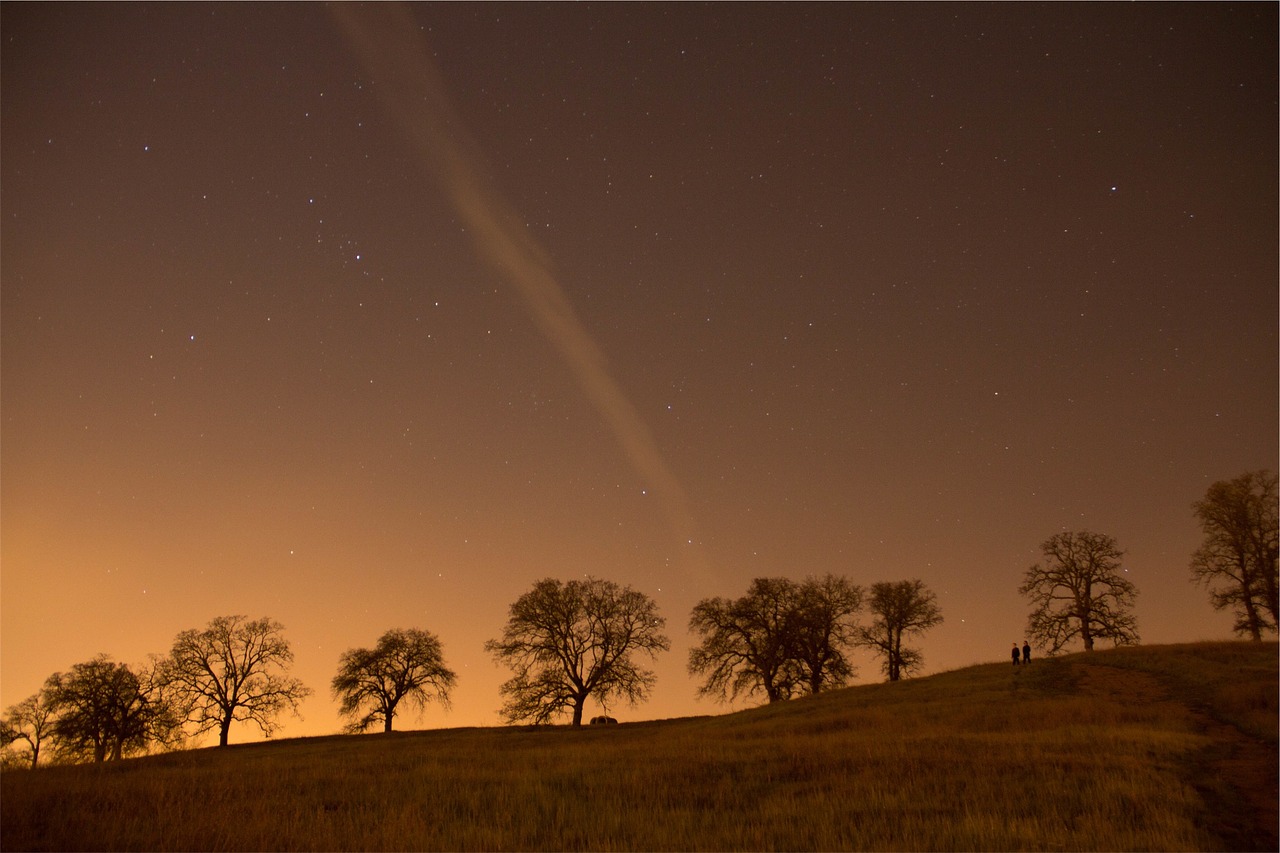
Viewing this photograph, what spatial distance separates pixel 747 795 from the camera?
1742cm

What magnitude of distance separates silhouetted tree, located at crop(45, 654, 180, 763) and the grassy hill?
145ft

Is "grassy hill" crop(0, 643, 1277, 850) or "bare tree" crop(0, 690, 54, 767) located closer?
"grassy hill" crop(0, 643, 1277, 850)

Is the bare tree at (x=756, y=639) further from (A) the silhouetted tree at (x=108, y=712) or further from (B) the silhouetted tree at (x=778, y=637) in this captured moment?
(A) the silhouetted tree at (x=108, y=712)

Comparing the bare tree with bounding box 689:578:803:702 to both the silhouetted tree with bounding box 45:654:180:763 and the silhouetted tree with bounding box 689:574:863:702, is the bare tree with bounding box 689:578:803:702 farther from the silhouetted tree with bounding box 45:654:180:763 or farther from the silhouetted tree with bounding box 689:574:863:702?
the silhouetted tree with bounding box 45:654:180:763

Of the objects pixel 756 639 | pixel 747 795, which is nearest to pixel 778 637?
pixel 756 639

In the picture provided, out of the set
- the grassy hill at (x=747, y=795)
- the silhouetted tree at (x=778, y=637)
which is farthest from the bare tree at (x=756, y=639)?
the grassy hill at (x=747, y=795)

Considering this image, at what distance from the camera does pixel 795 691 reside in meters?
68.2

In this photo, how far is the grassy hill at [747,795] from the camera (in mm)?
12719

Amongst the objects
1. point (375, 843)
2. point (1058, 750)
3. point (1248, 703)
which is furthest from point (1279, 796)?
point (375, 843)

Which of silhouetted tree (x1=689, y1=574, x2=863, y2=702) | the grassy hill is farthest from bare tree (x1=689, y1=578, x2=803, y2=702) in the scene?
the grassy hill

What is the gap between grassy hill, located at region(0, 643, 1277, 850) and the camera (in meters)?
12.7

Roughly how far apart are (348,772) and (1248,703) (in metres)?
30.4

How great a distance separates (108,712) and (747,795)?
2510 inches

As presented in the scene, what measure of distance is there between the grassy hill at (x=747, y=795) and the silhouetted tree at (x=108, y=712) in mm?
44280
